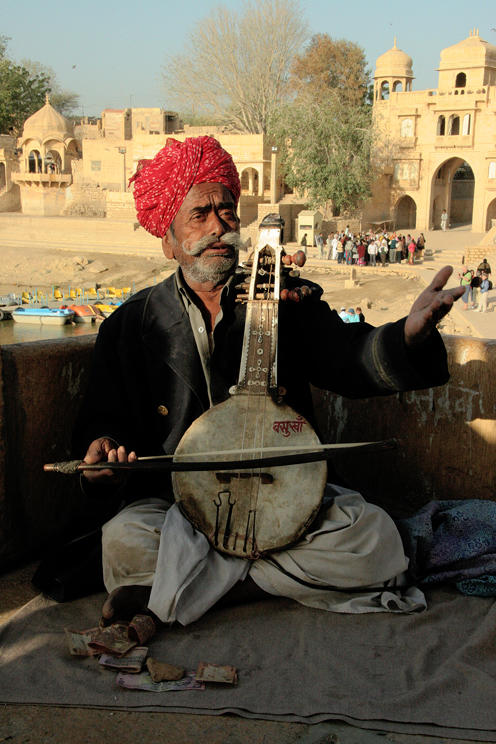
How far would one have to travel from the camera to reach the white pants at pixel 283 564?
8.14 feet

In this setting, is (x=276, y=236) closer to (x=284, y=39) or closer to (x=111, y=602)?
(x=111, y=602)

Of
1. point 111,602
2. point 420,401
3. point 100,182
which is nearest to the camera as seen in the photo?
point 111,602

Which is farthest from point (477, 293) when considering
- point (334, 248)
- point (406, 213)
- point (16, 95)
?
point (16, 95)

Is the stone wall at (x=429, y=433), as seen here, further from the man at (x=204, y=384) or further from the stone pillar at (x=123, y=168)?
the stone pillar at (x=123, y=168)

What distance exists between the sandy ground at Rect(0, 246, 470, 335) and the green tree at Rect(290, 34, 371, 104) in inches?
769

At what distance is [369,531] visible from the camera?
2602 millimetres

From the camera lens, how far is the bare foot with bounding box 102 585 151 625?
2.44 meters

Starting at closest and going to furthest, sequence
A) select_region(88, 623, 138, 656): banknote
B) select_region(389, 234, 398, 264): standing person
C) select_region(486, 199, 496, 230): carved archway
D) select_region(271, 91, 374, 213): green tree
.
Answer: select_region(88, 623, 138, 656): banknote < select_region(389, 234, 398, 264): standing person < select_region(271, 91, 374, 213): green tree < select_region(486, 199, 496, 230): carved archway

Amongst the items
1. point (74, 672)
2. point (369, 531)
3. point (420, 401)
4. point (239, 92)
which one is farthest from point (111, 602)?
point (239, 92)

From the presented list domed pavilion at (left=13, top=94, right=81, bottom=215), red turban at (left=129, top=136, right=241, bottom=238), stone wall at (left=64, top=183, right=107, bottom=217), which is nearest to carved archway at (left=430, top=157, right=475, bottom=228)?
stone wall at (left=64, top=183, right=107, bottom=217)

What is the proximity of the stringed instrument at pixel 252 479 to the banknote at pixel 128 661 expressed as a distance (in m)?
0.43

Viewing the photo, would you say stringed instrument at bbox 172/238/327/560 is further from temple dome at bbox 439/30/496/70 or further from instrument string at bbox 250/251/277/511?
temple dome at bbox 439/30/496/70

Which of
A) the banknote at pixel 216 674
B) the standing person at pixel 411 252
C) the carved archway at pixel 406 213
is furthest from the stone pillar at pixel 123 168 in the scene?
the banknote at pixel 216 674

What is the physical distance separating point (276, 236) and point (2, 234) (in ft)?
132
